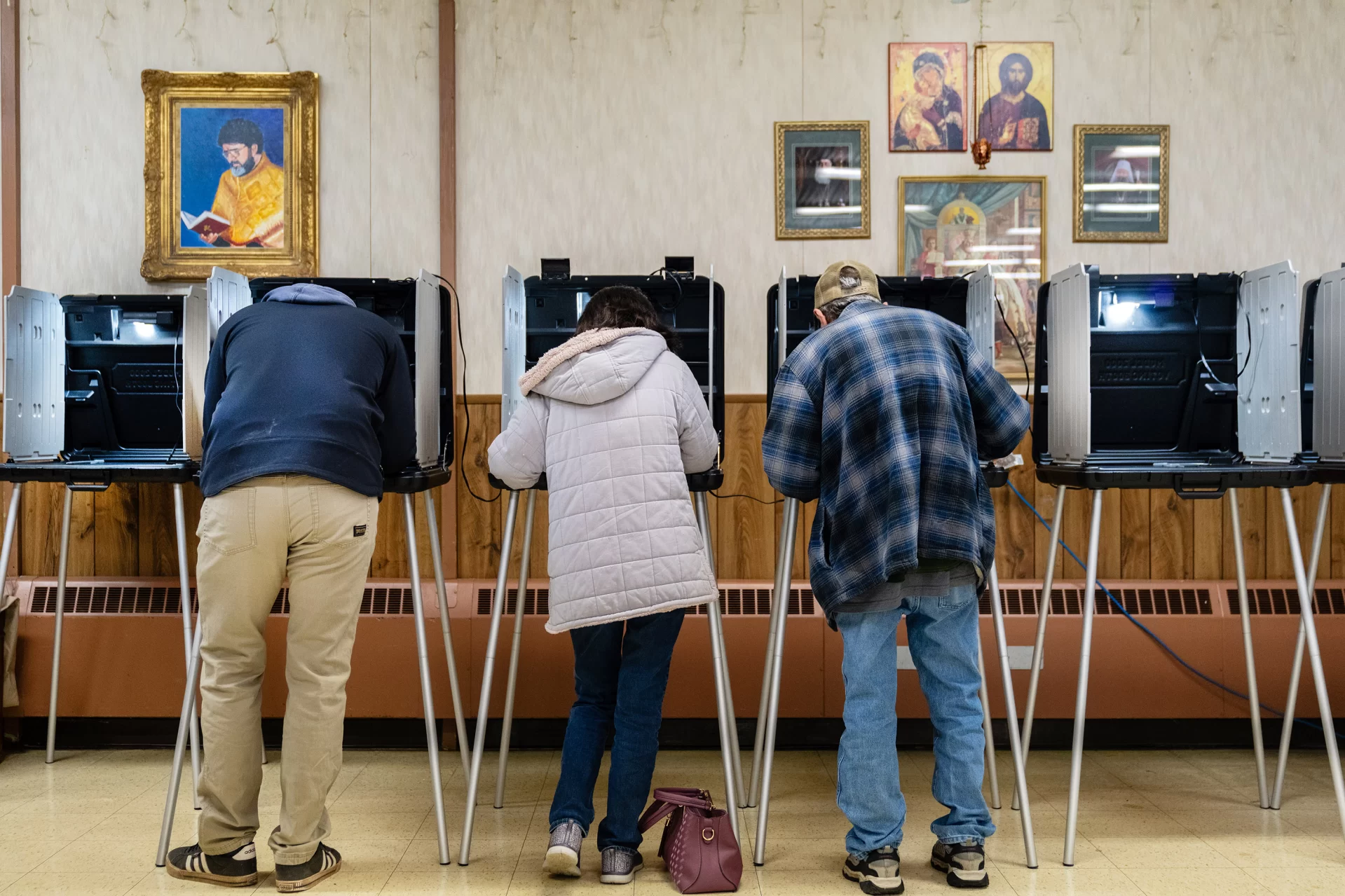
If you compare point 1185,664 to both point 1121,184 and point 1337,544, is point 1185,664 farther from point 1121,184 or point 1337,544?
point 1121,184

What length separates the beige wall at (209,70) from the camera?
3.34 m

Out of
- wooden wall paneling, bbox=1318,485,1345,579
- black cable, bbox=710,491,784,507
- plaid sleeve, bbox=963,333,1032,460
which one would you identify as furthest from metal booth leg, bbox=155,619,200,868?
wooden wall paneling, bbox=1318,485,1345,579

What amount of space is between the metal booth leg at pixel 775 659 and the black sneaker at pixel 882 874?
28 cm

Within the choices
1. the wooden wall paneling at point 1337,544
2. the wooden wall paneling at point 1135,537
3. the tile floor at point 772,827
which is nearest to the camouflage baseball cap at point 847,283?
the tile floor at point 772,827

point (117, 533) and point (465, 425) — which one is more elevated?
point (465, 425)

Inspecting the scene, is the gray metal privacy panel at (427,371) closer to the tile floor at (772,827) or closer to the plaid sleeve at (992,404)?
the tile floor at (772,827)

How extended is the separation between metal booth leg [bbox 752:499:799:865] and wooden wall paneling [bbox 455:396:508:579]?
47.8 inches

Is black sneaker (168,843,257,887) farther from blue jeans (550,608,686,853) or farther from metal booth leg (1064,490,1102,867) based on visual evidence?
metal booth leg (1064,490,1102,867)

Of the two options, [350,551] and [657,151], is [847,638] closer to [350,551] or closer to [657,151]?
[350,551]

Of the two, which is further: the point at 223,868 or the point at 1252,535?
the point at 1252,535

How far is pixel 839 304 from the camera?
2.20 metres

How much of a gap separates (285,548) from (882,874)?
151 centimetres

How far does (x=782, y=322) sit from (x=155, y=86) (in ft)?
8.03

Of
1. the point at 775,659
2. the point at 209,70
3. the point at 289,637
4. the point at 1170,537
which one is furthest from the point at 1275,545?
the point at 209,70
